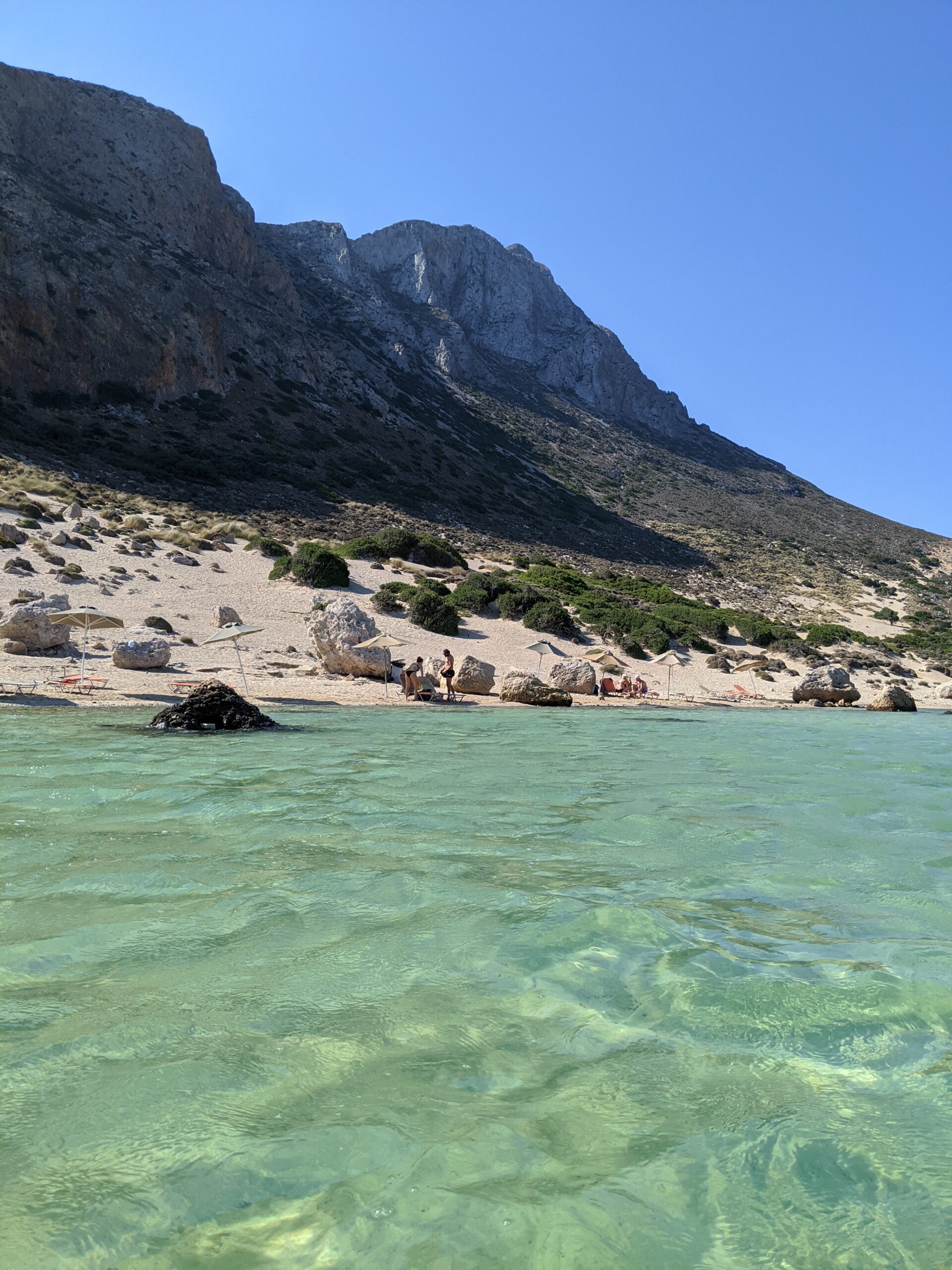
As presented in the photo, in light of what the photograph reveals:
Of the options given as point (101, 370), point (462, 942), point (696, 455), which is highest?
point (696, 455)

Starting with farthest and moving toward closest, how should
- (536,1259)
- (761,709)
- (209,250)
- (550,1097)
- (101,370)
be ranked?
(209,250) → (101,370) → (761,709) → (550,1097) → (536,1259)

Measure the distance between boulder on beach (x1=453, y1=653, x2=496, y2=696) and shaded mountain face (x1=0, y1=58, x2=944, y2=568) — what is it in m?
19.3

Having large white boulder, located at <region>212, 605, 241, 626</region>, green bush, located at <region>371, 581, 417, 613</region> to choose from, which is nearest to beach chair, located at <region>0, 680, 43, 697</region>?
large white boulder, located at <region>212, 605, 241, 626</region>

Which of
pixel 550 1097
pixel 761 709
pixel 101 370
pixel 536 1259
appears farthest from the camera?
pixel 101 370

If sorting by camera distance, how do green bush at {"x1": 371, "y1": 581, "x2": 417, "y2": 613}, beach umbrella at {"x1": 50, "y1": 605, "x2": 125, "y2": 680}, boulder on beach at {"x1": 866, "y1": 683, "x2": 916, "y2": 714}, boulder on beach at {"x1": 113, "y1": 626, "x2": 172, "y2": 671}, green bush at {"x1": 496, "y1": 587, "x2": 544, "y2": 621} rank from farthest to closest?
1. green bush at {"x1": 496, "y1": 587, "x2": 544, "y2": 621}
2. green bush at {"x1": 371, "y1": 581, "x2": 417, "y2": 613}
3. boulder on beach at {"x1": 866, "y1": 683, "x2": 916, "y2": 714}
4. boulder on beach at {"x1": 113, "y1": 626, "x2": 172, "y2": 671}
5. beach umbrella at {"x1": 50, "y1": 605, "x2": 125, "y2": 680}

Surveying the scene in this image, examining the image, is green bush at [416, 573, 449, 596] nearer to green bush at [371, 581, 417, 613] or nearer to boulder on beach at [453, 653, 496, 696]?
green bush at [371, 581, 417, 613]

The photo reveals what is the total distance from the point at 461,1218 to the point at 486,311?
11252 centimetres

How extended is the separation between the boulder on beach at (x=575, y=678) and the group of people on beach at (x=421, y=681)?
4241 mm

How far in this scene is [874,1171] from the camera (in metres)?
2.24

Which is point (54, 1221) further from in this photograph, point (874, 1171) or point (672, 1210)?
point (874, 1171)

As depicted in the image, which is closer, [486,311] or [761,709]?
[761,709]

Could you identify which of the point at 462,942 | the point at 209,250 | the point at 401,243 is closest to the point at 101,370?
the point at 209,250

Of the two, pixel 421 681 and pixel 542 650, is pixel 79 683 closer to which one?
pixel 421 681

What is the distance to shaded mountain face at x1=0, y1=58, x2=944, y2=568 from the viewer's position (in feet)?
153
